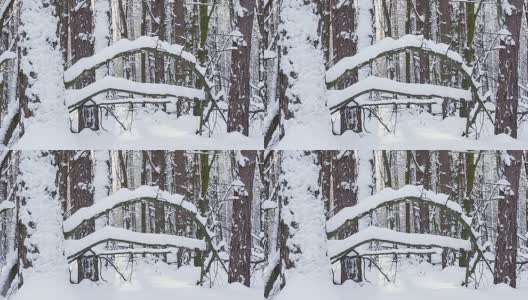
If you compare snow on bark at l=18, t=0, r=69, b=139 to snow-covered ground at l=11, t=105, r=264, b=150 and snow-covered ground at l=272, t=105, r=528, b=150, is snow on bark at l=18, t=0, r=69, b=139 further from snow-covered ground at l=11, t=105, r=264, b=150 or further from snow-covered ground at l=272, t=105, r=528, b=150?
snow-covered ground at l=272, t=105, r=528, b=150

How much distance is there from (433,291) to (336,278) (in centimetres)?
105

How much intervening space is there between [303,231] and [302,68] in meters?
1.21

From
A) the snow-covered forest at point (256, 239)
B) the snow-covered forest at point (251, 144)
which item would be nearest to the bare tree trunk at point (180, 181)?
the snow-covered forest at point (256, 239)

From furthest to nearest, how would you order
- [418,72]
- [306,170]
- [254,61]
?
1. [418,72]
2. [254,61]
3. [306,170]

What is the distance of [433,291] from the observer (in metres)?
7.19

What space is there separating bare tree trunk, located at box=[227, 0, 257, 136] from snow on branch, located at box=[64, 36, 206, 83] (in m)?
0.35

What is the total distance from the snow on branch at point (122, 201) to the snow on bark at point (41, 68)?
0.64 meters

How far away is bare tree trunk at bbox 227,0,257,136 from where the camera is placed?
6.37 meters

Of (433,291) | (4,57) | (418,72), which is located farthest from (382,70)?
(4,57)

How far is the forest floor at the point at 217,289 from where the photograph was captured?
593cm

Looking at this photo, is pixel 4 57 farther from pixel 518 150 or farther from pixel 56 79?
pixel 518 150

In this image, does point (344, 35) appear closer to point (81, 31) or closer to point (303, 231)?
point (303, 231)

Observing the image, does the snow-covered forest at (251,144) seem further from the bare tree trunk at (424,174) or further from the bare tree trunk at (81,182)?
the bare tree trunk at (424,174)

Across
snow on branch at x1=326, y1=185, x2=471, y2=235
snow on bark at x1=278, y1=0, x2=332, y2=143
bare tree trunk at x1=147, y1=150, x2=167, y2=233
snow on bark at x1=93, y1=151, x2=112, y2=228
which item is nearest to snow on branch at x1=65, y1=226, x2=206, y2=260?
snow on branch at x1=326, y1=185, x2=471, y2=235
